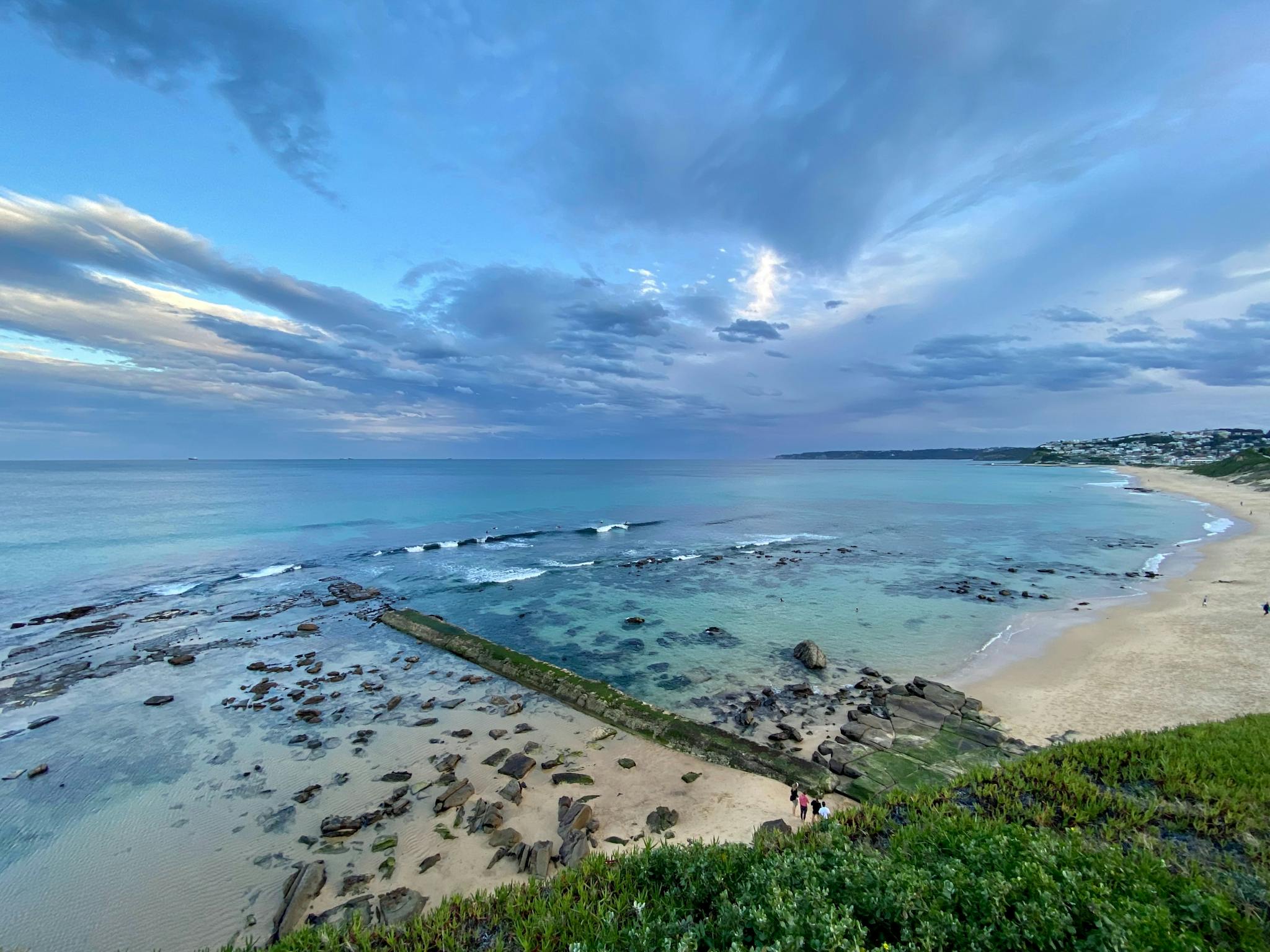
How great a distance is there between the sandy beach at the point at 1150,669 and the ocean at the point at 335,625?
7.48 ft

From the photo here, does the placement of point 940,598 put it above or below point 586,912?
below

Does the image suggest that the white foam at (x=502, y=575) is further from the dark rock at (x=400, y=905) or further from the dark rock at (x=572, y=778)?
the dark rock at (x=400, y=905)

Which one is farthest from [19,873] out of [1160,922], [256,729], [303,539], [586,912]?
[303,539]

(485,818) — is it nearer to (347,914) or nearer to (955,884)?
(347,914)

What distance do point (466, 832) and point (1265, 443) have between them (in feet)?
858

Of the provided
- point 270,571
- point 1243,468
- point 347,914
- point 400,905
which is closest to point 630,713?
point 400,905

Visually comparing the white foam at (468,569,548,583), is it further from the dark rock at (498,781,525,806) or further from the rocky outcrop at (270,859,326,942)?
the rocky outcrop at (270,859,326,942)

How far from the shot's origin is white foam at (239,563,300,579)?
39.2 m

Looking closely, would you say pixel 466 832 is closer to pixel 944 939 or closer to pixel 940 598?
pixel 944 939

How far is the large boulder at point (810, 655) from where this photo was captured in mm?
22562

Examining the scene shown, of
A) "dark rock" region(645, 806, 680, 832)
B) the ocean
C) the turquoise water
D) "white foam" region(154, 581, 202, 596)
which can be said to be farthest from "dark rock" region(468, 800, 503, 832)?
"white foam" region(154, 581, 202, 596)

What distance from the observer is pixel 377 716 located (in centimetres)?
1886

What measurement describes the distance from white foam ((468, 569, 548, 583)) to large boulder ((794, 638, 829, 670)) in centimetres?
2226

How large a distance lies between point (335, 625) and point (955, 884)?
3138 cm
